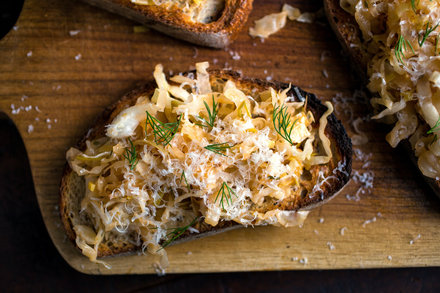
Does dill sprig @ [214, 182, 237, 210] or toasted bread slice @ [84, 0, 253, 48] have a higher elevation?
toasted bread slice @ [84, 0, 253, 48]

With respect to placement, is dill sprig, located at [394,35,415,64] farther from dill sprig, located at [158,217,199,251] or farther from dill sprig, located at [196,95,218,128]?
dill sprig, located at [158,217,199,251]

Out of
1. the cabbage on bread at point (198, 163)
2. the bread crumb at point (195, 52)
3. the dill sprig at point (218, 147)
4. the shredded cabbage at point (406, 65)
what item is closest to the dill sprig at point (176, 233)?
the cabbage on bread at point (198, 163)

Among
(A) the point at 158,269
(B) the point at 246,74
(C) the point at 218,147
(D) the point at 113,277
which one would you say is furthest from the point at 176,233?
Answer: (B) the point at 246,74

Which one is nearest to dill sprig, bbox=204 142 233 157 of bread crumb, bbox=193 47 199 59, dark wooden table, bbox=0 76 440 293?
bread crumb, bbox=193 47 199 59

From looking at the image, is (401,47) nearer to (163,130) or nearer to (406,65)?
(406,65)

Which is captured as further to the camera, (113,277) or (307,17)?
(113,277)

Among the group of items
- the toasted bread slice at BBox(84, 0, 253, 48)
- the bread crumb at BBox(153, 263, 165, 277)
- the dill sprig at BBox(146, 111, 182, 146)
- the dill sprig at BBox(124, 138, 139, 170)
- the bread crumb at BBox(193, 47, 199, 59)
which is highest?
the toasted bread slice at BBox(84, 0, 253, 48)
